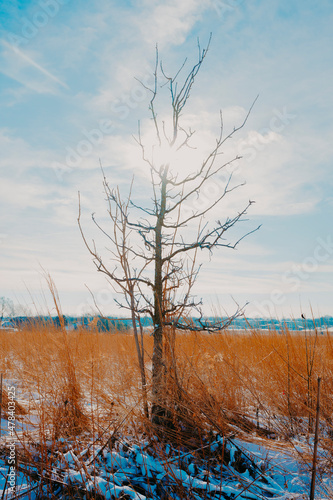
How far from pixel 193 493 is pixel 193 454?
12.9 inches

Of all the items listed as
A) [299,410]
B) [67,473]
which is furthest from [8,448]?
[299,410]

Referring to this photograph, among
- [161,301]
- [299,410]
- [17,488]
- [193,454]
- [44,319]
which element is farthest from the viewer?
[44,319]

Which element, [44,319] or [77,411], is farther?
[44,319]

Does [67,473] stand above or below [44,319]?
below

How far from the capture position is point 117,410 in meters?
2.47

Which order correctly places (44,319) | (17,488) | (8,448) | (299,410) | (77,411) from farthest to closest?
1. (44,319)
2. (299,410)
3. (77,411)
4. (8,448)
5. (17,488)

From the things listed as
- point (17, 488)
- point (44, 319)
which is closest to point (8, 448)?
point (17, 488)

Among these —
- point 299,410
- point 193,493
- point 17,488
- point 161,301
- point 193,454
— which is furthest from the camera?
point 299,410

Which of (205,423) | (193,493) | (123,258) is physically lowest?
(193,493)

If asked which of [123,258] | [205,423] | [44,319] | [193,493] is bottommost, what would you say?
[193,493]

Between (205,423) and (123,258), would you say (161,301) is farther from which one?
(205,423)

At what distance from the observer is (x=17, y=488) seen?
1.79 metres

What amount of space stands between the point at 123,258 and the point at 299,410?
2.20m

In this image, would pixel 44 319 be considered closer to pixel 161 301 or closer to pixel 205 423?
pixel 161 301
